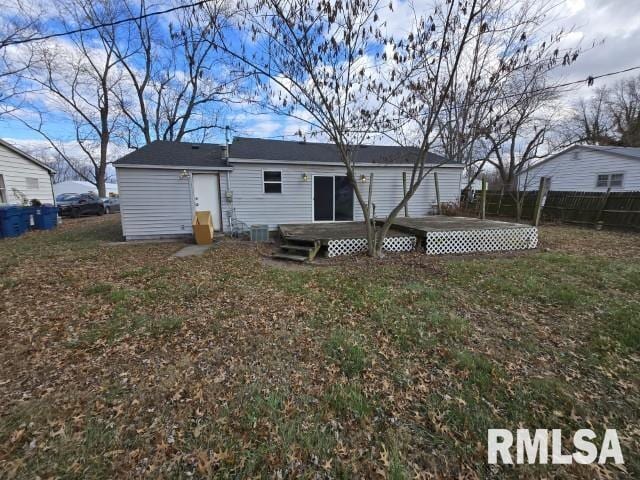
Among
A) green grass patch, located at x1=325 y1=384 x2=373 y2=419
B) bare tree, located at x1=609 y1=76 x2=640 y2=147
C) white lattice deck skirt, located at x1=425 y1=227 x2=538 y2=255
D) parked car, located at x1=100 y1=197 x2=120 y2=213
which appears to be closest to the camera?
green grass patch, located at x1=325 y1=384 x2=373 y2=419

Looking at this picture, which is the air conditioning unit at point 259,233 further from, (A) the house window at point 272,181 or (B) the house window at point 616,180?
(B) the house window at point 616,180

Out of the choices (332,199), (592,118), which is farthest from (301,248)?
(592,118)

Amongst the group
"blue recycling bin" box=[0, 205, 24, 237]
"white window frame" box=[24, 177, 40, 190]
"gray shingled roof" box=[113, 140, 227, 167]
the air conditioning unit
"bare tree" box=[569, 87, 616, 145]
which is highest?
"bare tree" box=[569, 87, 616, 145]

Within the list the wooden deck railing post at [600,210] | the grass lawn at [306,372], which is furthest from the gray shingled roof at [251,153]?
the wooden deck railing post at [600,210]

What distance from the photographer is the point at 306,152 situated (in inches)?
436

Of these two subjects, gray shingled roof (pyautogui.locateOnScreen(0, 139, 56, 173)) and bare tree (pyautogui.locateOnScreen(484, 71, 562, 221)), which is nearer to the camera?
bare tree (pyautogui.locateOnScreen(484, 71, 562, 221))

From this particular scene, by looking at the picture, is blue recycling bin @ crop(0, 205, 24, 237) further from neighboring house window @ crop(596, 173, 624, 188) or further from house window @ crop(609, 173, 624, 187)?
house window @ crop(609, 173, 624, 187)

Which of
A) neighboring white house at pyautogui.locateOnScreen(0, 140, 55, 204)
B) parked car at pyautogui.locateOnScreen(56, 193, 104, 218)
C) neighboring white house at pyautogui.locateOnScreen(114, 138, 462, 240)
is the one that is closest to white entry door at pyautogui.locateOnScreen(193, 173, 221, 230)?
neighboring white house at pyautogui.locateOnScreen(114, 138, 462, 240)

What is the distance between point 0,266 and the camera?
18.5 ft

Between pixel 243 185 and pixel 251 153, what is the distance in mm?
1358

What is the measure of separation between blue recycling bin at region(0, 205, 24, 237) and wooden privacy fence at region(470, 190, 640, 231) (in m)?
18.5

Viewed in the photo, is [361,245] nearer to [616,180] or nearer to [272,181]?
[272,181]

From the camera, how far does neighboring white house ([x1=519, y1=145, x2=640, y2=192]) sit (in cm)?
1294

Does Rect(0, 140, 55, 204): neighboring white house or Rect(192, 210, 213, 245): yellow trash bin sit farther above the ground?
Rect(0, 140, 55, 204): neighboring white house
